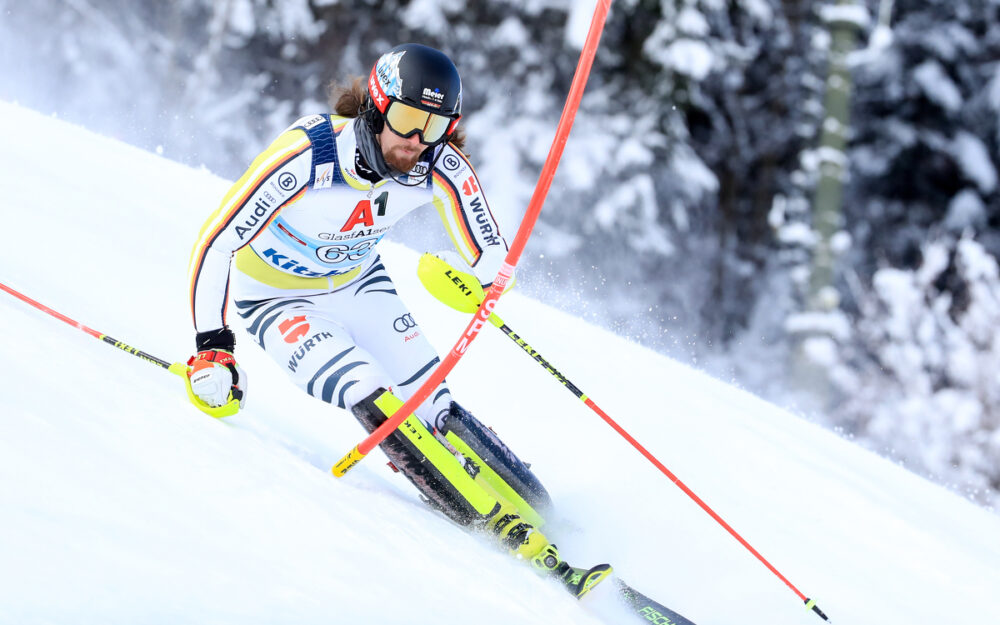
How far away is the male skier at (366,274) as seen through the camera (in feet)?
8.54

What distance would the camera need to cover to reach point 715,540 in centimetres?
336

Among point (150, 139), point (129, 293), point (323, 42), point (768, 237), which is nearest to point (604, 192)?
point (768, 237)

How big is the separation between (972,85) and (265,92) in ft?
37.7

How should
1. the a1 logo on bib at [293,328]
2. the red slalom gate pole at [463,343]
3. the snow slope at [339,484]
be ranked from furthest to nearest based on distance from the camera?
1. the a1 logo on bib at [293,328]
2. the red slalom gate pole at [463,343]
3. the snow slope at [339,484]

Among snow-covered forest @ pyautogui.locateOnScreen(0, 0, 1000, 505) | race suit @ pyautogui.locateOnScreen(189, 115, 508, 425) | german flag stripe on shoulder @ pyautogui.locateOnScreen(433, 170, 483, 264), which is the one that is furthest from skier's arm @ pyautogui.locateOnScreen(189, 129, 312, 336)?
snow-covered forest @ pyautogui.locateOnScreen(0, 0, 1000, 505)

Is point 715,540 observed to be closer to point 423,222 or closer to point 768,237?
point 423,222

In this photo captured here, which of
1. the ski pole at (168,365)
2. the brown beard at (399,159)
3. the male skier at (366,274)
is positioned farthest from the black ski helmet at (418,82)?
the ski pole at (168,365)

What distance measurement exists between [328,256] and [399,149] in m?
0.47

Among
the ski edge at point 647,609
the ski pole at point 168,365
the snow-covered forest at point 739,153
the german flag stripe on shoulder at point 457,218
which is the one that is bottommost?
the ski pole at point 168,365

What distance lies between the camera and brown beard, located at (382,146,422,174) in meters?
2.71

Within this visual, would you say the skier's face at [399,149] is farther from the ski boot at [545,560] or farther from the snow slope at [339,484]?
the ski boot at [545,560]

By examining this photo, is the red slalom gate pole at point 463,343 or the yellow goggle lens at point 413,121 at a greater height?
the yellow goggle lens at point 413,121

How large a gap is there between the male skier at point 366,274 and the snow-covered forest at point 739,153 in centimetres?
774

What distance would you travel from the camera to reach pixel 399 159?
2732 millimetres
